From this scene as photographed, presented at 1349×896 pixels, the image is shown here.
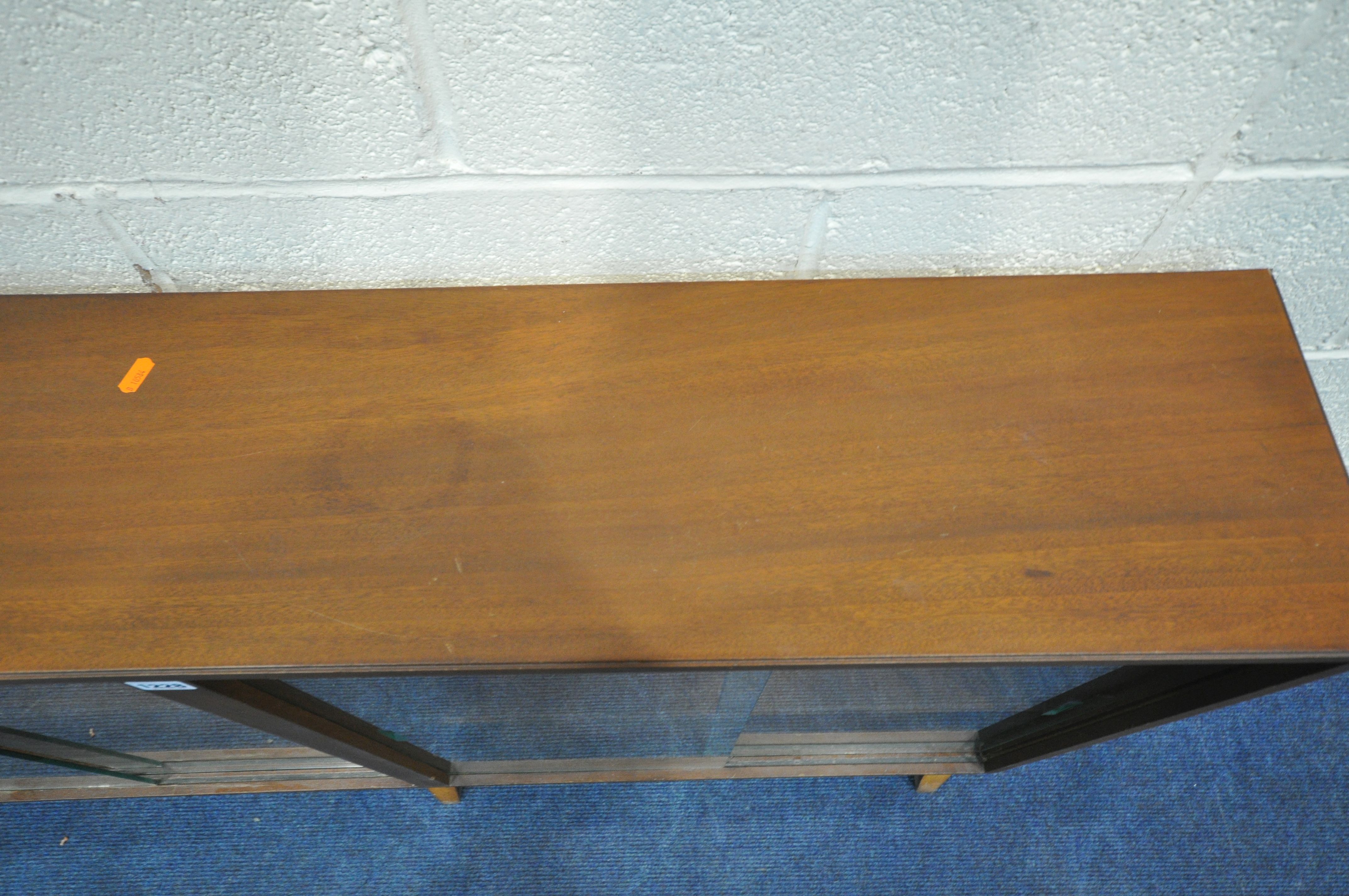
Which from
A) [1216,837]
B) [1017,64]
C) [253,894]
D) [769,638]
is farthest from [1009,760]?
[253,894]

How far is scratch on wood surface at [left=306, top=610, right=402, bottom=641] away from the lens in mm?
551

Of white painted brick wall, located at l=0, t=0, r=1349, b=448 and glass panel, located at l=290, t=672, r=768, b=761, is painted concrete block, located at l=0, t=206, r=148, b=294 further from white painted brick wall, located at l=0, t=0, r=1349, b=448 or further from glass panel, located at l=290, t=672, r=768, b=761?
glass panel, located at l=290, t=672, r=768, b=761

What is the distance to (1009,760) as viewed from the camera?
3.08ft

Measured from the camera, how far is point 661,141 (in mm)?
609

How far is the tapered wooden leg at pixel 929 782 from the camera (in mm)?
1064

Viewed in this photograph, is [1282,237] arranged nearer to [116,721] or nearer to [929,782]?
[929,782]

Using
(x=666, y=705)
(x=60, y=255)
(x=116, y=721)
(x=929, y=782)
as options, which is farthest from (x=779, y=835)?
(x=60, y=255)

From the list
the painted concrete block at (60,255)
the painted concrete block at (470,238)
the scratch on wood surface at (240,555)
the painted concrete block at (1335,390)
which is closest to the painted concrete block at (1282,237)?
the painted concrete block at (1335,390)

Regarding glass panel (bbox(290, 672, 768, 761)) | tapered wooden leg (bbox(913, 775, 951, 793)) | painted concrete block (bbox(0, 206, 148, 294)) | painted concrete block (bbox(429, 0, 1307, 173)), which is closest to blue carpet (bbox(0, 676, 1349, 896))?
tapered wooden leg (bbox(913, 775, 951, 793))

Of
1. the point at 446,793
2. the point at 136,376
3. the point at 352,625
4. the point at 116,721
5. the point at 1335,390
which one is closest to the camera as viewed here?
the point at 352,625

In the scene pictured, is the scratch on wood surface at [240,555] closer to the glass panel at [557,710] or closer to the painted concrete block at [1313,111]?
the glass panel at [557,710]

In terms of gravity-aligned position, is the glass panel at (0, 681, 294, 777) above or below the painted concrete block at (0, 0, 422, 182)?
below

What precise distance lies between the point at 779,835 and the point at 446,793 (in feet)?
1.68

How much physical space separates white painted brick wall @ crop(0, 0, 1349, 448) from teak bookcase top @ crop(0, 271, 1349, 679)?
1.8 inches
